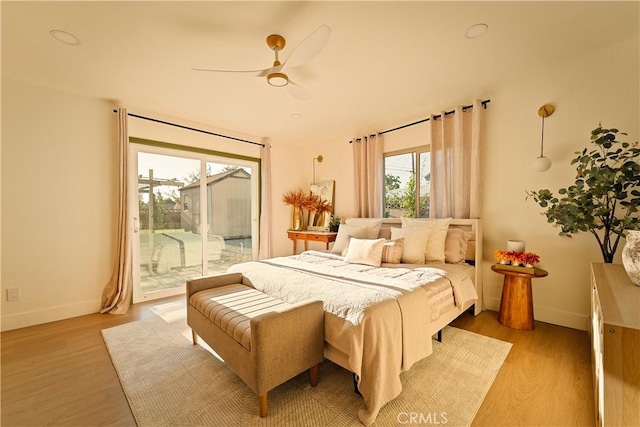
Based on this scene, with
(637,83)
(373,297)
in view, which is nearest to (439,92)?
(637,83)

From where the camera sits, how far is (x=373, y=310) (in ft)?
4.94

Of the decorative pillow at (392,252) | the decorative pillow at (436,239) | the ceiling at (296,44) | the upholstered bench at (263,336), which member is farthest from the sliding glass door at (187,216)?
the decorative pillow at (436,239)

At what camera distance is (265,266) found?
267 cm

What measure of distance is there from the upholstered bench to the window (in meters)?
2.55

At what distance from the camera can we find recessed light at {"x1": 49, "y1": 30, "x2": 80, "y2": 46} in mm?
1948

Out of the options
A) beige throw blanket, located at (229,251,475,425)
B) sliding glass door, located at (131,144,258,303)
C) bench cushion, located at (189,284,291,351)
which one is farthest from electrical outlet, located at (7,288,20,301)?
beige throw blanket, located at (229,251,475,425)

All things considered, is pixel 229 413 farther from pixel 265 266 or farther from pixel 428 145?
pixel 428 145

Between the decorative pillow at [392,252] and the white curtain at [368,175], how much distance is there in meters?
1.14

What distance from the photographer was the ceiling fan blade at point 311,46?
1590 millimetres

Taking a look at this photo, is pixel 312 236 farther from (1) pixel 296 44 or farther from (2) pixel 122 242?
(1) pixel 296 44

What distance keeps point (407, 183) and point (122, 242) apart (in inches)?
156

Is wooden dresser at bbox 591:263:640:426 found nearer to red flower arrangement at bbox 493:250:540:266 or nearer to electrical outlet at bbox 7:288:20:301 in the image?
red flower arrangement at bbox 493:250:540:266

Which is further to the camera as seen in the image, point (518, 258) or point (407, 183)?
point (407, 183)

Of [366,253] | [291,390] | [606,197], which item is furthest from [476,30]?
[291,390]
